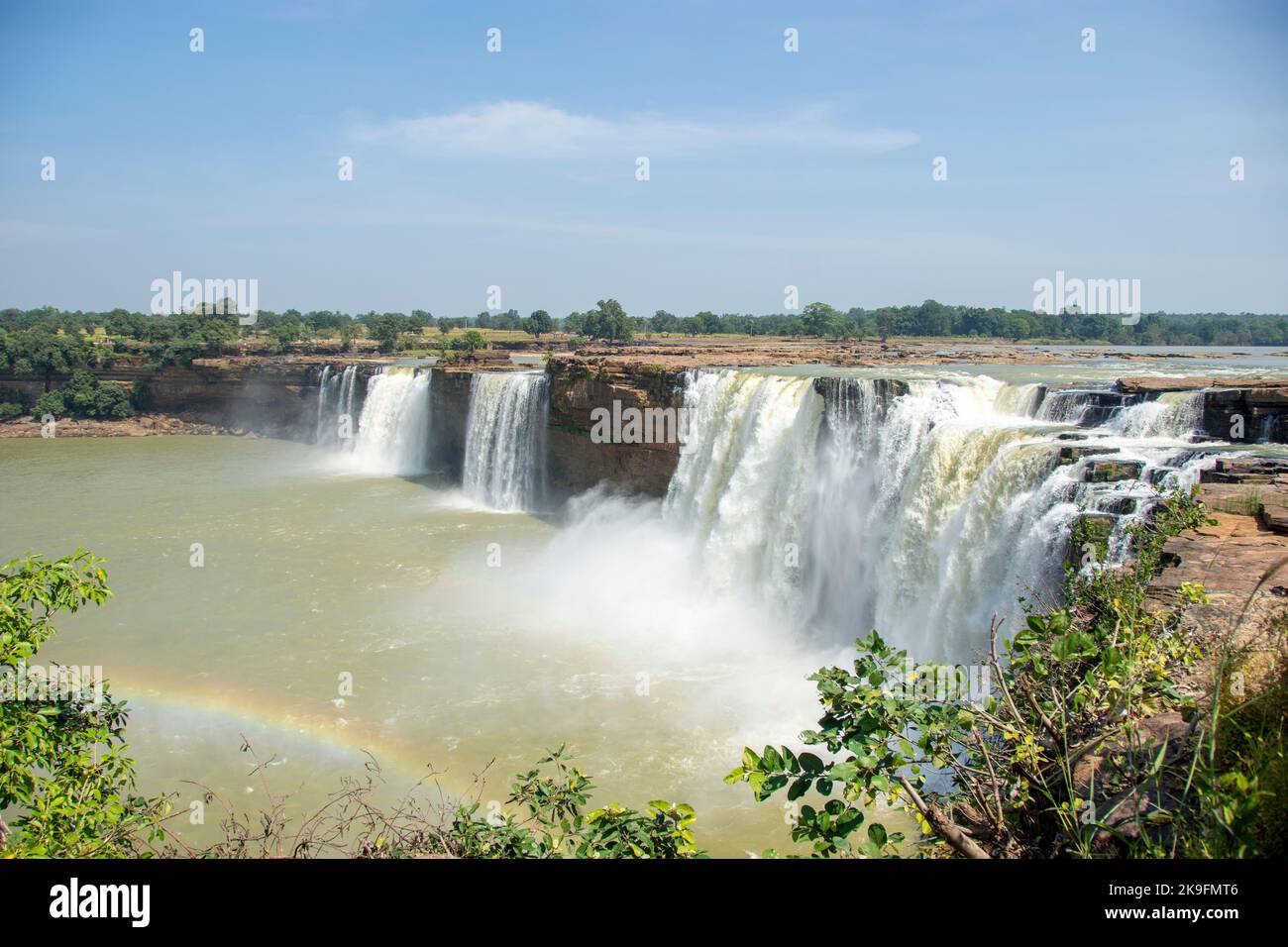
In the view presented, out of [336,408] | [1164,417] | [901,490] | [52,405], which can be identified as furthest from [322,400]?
[1164,417]

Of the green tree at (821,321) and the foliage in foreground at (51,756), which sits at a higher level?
the green tree at (821,321)

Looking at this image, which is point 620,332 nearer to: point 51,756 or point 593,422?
point 593,422

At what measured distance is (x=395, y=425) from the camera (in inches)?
1211

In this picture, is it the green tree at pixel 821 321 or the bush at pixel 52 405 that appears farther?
the green tree at pixel 821 321

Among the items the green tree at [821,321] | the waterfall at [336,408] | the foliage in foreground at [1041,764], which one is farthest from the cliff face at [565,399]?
the green tree at [821,321]

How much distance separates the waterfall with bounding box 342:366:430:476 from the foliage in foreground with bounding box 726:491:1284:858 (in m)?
27.9

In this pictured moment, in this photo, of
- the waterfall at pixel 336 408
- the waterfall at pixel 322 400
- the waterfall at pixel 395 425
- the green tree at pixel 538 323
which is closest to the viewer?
the waterfall at pixel 395 425

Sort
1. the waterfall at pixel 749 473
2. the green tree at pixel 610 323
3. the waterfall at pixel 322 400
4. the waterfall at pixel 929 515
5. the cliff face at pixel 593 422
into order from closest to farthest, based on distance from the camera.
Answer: the waterfall at pixel 929 515
the waterfall at pixel 749 473
the cliff face at pixel 593 422
the waterfall at pixel 322 400
the green tree at pixel 610 323

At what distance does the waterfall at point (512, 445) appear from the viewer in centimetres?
2453

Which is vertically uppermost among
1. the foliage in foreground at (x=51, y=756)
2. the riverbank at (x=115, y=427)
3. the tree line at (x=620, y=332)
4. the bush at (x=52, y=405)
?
the tree line at (x=620, y=332)

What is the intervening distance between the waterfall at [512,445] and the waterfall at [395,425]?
204 inches

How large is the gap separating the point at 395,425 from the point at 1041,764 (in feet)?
97.2

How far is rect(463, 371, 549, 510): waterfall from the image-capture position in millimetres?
24531

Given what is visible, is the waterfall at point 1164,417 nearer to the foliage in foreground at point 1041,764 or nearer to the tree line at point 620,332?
the foliage in foreground at point 1041,764
